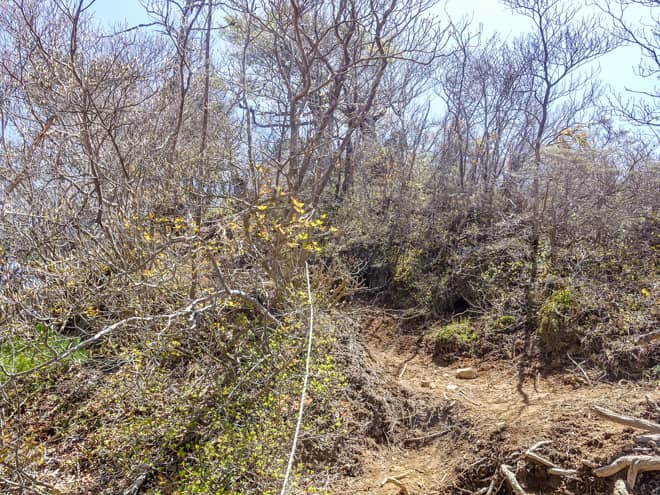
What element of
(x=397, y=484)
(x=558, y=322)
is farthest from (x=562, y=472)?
(x=558, y=322)

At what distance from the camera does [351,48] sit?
6.11 m

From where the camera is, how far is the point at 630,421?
275cm

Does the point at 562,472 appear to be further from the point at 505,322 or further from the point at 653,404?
the point at 505,322

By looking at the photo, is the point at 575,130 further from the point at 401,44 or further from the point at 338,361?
the point at 338,361

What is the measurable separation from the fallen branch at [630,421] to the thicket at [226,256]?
5.26 feet

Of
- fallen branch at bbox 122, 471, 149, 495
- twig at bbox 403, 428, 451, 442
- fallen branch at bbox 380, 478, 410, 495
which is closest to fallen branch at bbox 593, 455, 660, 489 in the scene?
fallen branch at bbox 380, 478, 410, 495

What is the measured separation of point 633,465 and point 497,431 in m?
1.05

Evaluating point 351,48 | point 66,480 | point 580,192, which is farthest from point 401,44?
point 66,480

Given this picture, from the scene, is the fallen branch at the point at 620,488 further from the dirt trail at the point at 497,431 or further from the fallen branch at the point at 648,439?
the fallen branch at the point at 648,439

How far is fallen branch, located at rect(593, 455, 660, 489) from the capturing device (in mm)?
2488

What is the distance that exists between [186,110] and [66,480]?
5.09 m

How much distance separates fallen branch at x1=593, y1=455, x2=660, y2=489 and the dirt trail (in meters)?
0.08

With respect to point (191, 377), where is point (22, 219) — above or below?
above

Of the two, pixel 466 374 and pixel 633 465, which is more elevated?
pixel 633 465
